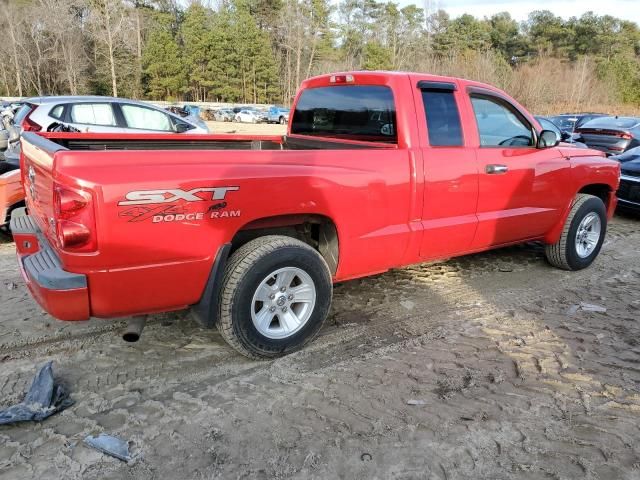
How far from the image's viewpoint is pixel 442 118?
14.1 ft

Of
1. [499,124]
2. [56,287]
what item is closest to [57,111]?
[56,287]

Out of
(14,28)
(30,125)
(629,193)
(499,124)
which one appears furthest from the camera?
(14,28)

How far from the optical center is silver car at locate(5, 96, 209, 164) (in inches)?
369

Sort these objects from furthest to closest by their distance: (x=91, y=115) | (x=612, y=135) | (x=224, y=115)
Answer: (x=224, y=115) → (x=612, y=135) → (x=91, y=115)

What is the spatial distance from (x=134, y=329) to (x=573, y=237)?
14.7 feet

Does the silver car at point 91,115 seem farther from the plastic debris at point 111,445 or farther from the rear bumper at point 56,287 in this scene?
the plastic debris at point 111,445

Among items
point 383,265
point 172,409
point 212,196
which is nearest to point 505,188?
point 383,265

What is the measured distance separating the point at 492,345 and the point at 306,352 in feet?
4.55

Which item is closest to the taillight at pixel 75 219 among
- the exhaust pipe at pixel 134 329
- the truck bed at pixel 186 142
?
the exhaust pipe at pixel 134 329

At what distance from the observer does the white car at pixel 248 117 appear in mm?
45094

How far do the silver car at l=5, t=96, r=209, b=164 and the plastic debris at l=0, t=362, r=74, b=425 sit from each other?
285 inches

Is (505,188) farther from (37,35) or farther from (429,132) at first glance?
(37,35)

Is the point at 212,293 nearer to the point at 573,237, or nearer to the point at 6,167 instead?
the point at 573,237

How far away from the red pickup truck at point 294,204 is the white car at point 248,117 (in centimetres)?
4124
